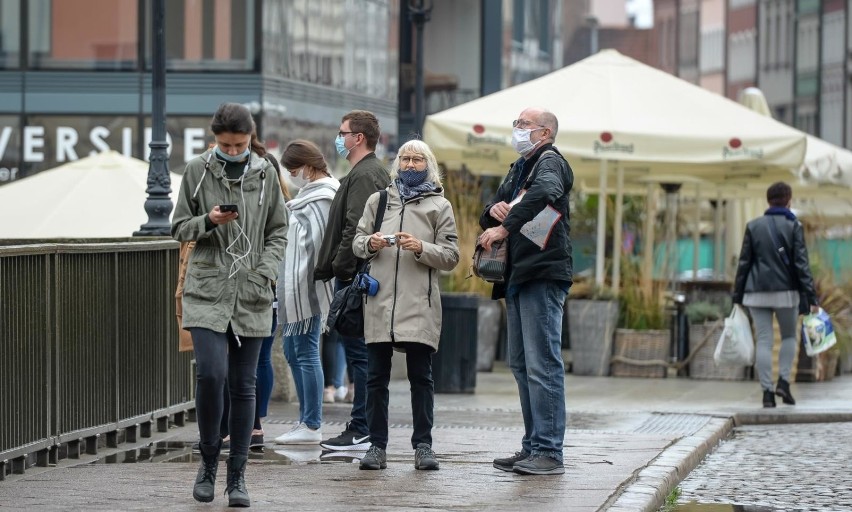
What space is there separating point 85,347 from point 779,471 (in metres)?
4.13

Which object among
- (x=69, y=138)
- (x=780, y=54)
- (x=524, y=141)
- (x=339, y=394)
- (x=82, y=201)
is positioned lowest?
(x=339, y=394)

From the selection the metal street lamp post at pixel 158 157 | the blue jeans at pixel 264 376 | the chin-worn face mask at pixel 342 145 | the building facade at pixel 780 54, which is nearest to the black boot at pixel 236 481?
the blue jeans at pixel 264 376

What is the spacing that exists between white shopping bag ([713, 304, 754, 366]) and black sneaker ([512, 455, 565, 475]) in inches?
276

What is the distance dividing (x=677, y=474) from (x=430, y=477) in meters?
1.57

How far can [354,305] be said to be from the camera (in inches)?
415

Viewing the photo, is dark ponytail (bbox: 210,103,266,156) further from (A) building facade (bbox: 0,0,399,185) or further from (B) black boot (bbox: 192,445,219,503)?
(A) building facade (bbox: 0,0,399,185)

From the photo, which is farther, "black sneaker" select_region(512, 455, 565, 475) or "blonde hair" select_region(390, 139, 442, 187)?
"blonde hair" select_region(390, 139, 442, 187)

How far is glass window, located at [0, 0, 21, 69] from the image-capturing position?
1433 inches

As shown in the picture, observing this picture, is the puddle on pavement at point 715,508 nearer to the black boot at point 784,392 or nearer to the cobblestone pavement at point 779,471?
the cobblestone pavement at point 779,471

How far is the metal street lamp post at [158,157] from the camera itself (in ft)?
49.9

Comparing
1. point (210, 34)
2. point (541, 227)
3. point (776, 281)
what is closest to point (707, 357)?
point (776, 281)

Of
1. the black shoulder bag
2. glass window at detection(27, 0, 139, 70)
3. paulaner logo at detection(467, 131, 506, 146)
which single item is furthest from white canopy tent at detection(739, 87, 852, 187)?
glass window at detection(27, 0, 139, 70)

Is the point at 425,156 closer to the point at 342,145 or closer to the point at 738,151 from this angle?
the point at 342,145

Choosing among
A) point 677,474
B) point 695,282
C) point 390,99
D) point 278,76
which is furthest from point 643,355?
point 390,99
